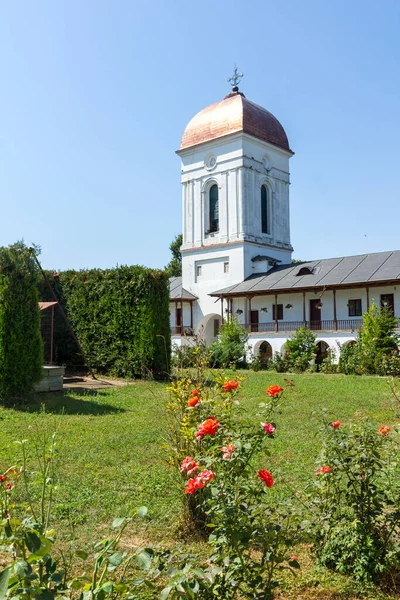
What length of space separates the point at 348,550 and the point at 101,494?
8.54 ft

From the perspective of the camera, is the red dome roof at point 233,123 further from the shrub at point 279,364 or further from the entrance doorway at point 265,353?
the shrub at point 279,364

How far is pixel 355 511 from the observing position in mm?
3129

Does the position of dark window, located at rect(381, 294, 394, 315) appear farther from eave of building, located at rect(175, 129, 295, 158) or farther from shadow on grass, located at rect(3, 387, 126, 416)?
shadow on grass, located at rect(3, 387, 126, 416)

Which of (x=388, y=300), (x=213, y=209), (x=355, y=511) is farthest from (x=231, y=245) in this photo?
(x=355, y=511)

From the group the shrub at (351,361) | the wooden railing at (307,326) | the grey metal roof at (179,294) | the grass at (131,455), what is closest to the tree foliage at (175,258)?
the grey metal roof at (179,294)

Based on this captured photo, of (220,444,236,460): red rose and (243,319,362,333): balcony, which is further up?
(243,319,362,333): balcony

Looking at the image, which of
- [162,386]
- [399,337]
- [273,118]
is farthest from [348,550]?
[273,118]

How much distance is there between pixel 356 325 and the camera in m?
24.6

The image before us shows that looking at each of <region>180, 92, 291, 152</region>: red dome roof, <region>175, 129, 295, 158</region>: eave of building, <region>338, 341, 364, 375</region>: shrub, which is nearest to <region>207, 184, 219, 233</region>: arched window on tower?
<region>175, 129, 295, 158</region>: eave of building

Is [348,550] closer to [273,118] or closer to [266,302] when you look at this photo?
[266,302]

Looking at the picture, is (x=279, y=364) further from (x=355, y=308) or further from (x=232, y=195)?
(x=232, y=195)

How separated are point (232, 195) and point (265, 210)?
3.04 m

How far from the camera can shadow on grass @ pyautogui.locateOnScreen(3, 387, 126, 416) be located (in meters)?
9.50

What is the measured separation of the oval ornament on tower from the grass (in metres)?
22.6
